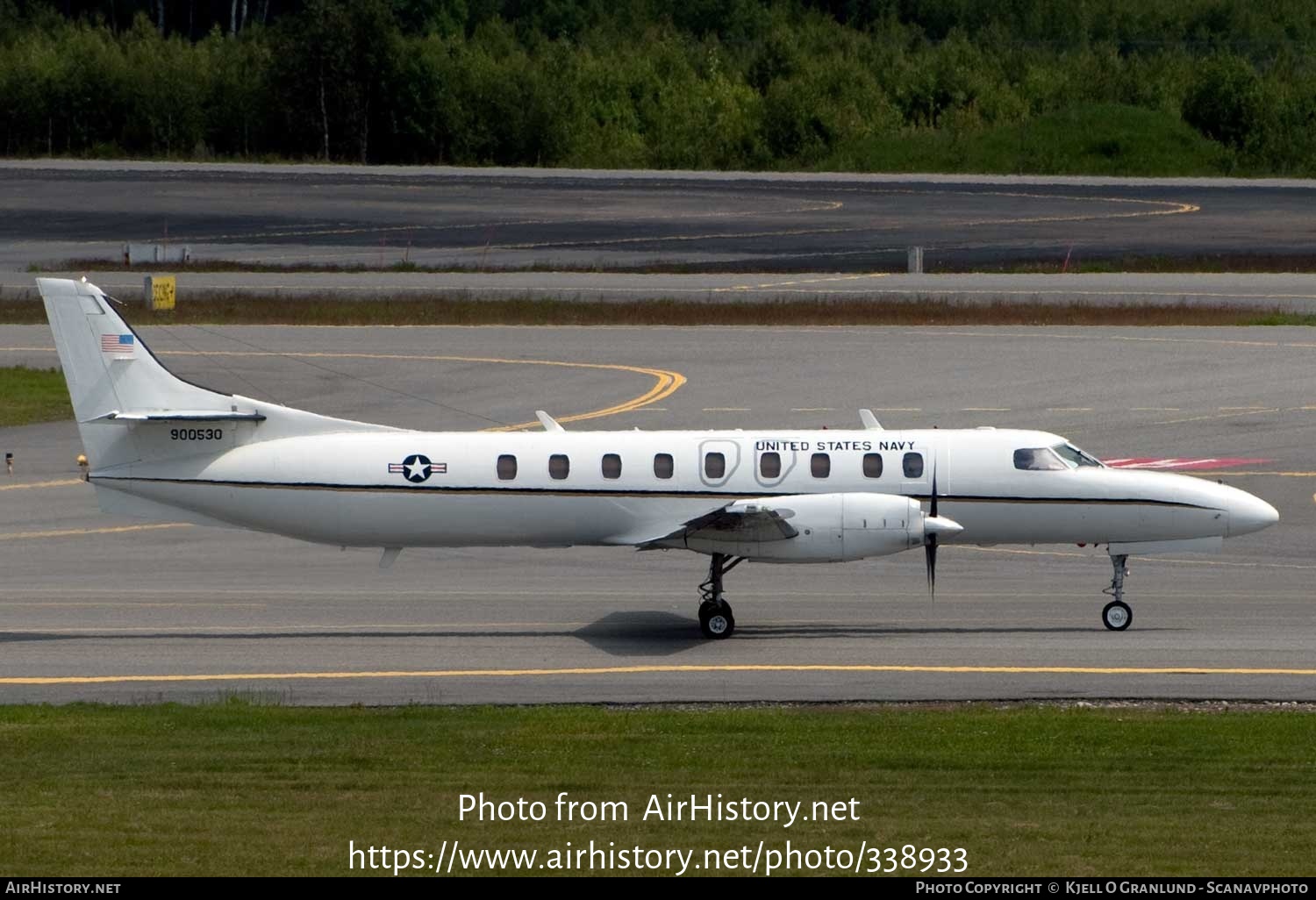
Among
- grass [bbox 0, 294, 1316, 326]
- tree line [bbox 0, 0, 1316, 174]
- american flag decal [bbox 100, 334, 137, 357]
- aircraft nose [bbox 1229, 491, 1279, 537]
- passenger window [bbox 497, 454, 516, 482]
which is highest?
tree line [bbox 0, 0, 1316, 174]

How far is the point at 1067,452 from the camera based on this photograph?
80.1ft

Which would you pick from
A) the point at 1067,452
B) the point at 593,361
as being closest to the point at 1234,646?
the point at 1067,452

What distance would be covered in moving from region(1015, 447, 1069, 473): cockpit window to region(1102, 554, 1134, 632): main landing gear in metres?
1.48

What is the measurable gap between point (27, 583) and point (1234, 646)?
704 inches

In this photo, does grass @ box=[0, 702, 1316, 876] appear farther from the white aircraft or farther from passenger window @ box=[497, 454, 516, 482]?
passenger window @ box=[497, 454, 516, 482]

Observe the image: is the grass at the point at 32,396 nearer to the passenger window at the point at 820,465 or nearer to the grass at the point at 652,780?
the passenger window at the point at 820,465

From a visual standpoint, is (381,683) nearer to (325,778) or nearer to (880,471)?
(325,778)

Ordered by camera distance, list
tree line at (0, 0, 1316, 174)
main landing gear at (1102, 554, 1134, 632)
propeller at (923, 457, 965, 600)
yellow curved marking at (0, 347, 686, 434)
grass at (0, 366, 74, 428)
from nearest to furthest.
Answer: propeller at (923, 457, 965, 600), main landing gear at (1102, 554, 1134, 632), grass at (0, 366, 74, 428), yellow curved marking at (0, 347, 686, 434), tree line at (0, 0, 1316, 174)

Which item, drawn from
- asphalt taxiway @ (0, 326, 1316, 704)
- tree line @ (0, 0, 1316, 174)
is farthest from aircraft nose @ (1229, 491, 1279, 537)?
tree line @ (0, 0, 1316, 174)

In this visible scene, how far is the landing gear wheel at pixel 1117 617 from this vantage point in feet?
77.9

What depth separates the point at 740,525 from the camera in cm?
2295

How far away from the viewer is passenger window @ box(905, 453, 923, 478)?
943 inches

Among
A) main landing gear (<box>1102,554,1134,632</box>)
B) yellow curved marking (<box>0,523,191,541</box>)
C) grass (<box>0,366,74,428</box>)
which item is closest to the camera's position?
main landing gear (<box>1102,554,1134,632</box>)

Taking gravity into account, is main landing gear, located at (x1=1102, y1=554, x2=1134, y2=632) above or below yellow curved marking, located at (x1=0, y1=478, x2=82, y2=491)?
above
